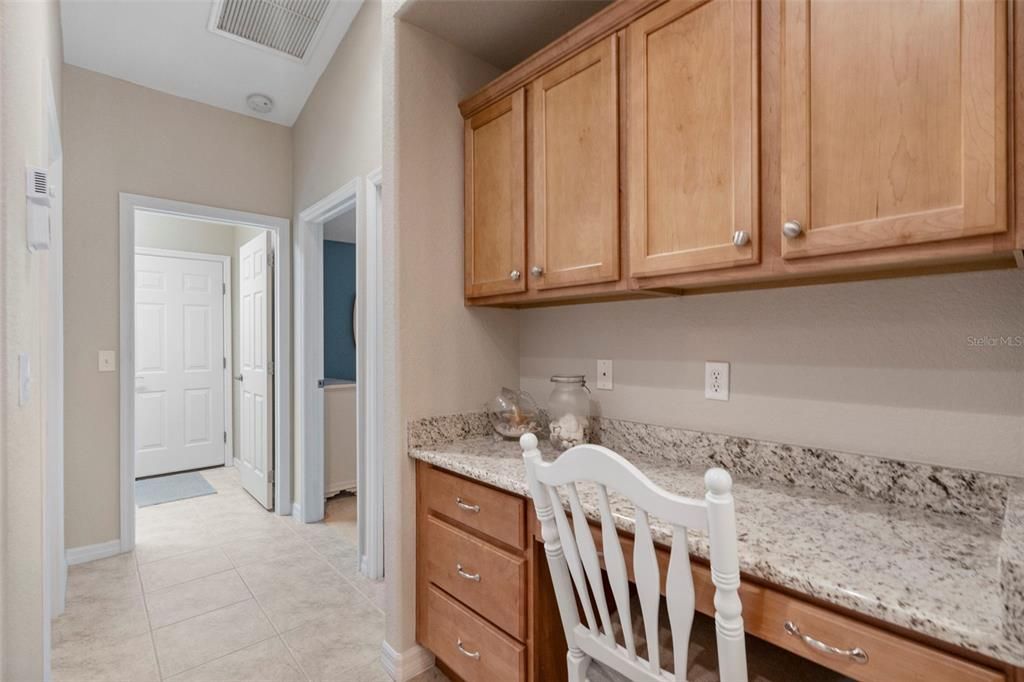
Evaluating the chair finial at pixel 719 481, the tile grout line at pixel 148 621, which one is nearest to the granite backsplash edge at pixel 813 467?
the chair finial at pixel 719 481

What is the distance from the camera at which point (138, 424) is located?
4.39m

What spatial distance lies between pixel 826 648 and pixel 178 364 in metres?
5.17

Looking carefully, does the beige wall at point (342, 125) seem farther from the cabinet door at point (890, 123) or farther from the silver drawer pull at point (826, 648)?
the silver drawer pull at point (826, 648)

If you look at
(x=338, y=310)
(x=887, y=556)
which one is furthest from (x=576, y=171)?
(x=338, y=310)

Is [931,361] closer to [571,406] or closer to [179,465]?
[571,406]

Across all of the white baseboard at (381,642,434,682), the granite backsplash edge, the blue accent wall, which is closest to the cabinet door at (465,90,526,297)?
the granite backsplash edge

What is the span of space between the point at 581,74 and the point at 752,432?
3.78 ft

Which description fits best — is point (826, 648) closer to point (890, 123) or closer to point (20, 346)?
point (890, 123)

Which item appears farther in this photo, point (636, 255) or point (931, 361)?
point (636, 255)

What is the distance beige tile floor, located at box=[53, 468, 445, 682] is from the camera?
6.27 feet

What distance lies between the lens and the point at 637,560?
0.94 m

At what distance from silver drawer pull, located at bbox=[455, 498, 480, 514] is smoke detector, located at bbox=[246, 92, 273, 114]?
2.89m

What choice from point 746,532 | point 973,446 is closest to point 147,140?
point 746,532

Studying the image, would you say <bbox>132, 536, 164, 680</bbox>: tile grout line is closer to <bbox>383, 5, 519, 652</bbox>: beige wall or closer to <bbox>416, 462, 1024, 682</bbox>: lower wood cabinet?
<bbox>383, 5, 519, 652</bbox>: beige wall
